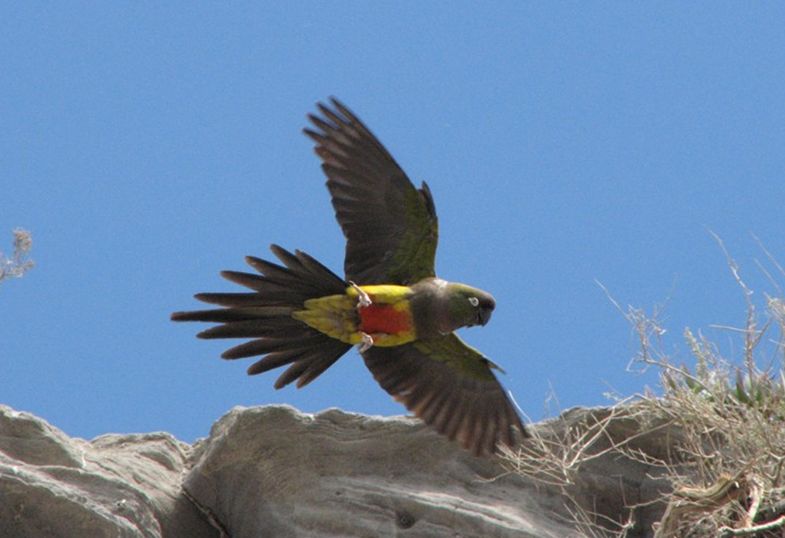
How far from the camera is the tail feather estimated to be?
5496 mm

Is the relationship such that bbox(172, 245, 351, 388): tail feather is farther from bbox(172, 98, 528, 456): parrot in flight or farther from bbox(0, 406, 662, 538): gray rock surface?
bbox(0, 406, 662, 538): gray rock surface

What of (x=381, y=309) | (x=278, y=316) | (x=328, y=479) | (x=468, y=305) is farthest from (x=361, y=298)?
(x=328, y=479)

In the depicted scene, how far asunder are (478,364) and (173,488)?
5.88 feet

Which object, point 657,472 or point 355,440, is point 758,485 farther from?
point 355,440

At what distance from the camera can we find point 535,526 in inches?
249

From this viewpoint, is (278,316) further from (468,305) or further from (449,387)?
(449,387)

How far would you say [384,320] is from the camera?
5.93 m

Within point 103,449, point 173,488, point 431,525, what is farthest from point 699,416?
point 103,449

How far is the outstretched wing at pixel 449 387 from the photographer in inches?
244

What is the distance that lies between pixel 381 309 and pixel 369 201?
0.59 m

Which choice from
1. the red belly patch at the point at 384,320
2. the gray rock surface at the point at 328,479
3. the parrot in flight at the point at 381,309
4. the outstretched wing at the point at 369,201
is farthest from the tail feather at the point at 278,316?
the gray rock surface at the point at 328,479

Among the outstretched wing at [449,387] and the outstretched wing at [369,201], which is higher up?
the outstretched wing at [369,201]

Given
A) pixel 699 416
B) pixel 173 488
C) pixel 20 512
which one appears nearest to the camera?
pixel 20 512

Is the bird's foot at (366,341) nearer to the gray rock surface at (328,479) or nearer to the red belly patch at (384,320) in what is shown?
the red belly patch at (384,320)
